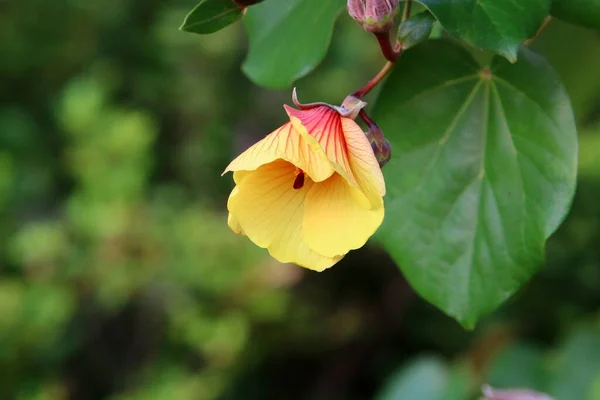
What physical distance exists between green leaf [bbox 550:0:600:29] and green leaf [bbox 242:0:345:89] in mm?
141

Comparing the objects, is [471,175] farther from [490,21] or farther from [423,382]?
[423,382]

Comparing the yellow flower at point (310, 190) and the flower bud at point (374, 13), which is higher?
the flower bud at point (374, 13)

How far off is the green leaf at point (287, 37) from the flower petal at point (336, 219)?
0.46ft

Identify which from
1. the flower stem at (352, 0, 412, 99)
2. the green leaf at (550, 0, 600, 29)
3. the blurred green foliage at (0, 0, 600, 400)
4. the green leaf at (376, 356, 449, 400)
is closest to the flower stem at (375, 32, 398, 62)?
the flower stem at (352, 0, 412, 99)

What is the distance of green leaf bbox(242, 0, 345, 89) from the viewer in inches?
19.7

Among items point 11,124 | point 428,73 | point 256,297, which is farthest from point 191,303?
point 428,73

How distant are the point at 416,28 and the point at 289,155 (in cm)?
11

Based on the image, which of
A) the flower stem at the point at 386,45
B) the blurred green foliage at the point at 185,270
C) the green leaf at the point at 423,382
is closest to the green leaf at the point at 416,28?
the flower stem at the point at 386,45

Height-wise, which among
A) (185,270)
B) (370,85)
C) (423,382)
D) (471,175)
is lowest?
(423,382)

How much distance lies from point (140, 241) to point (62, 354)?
0.30m

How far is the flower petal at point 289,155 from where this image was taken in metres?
0.36

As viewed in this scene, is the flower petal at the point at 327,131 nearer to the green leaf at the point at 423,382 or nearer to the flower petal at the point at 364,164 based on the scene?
the flower petal at the point at 364,164

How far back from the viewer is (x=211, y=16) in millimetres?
395

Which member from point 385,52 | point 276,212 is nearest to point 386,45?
point 385,52
